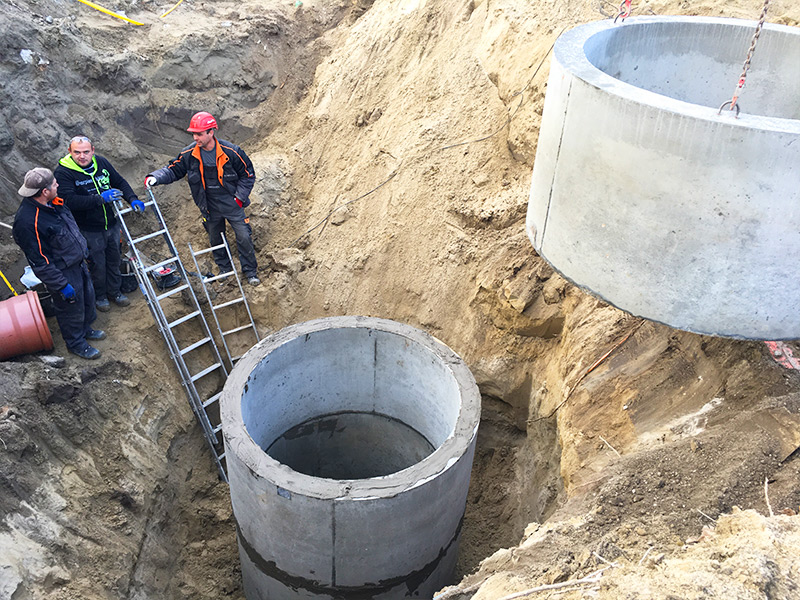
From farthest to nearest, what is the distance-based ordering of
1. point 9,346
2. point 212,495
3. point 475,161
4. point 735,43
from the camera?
1. point 475,161
2. point 212,495
3. point 9,346
4. point 735,43

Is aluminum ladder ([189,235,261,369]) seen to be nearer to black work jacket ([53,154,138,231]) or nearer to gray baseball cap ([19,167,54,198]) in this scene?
black work jacket ([53,154,138,231])

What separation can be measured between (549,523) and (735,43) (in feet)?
11.5

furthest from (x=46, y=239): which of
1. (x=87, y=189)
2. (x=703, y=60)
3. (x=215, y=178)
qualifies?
(x=703, y=60)

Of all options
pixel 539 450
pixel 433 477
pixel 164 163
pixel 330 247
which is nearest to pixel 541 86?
pixel 330 247

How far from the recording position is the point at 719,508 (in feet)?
11.1

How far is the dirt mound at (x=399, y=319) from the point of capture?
3.54 meters

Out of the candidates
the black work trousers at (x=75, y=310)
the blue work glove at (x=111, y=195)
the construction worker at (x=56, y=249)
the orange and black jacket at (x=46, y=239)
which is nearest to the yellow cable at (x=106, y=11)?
the blue work glove at (x=111, y=195)

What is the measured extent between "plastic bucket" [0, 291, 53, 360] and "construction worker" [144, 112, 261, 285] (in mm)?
1679

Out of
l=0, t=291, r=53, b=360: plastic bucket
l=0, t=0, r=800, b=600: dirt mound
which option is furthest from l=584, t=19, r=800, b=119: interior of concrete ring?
l=0, t=291, r=53, b=360: plastic bucket

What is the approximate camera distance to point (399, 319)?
671 cm

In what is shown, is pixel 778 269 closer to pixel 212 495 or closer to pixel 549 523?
pixel 549 523

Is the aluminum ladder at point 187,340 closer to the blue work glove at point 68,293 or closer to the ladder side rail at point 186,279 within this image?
the ladder side rail at point 186,279

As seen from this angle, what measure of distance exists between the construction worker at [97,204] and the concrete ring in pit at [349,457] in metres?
2.18

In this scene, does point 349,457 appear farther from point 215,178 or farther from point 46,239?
point 46,239
